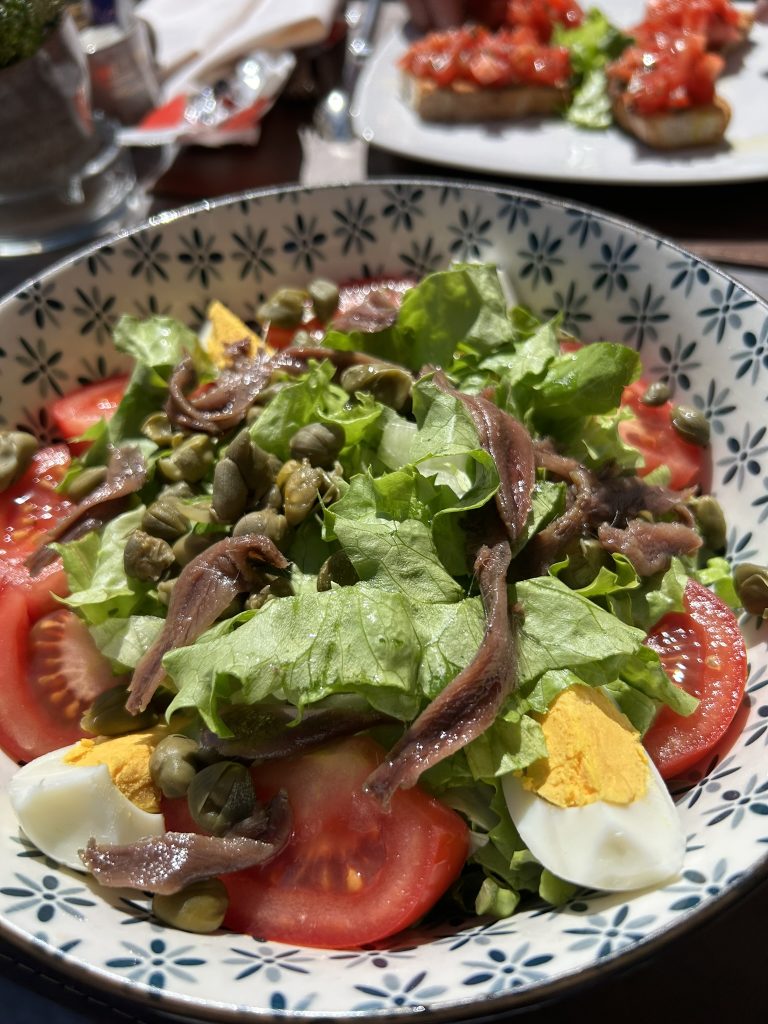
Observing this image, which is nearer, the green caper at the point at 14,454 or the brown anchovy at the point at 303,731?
the brown anchovy at the point at 303,731

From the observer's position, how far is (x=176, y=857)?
5.78ft

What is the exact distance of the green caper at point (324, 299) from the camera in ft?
9.42

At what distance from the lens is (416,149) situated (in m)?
4.30

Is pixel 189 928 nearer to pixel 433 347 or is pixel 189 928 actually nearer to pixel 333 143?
pixel 433 347

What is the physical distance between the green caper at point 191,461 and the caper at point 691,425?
1343mm

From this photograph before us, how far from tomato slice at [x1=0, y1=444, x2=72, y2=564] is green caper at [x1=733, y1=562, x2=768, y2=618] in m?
1.87

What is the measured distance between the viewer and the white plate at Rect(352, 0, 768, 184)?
13.2 ft

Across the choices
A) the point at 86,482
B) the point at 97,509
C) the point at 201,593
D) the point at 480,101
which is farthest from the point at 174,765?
the point at 480,101

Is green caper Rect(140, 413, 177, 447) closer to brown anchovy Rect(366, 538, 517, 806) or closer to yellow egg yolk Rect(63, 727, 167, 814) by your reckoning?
yellow egg yolk Rect(63, 727, 167, 814)

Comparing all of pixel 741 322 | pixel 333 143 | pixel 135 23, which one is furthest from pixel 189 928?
pixel 135 23

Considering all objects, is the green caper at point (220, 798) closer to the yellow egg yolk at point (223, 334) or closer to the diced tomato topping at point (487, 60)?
the yellow egg yolk at point (223, 334)

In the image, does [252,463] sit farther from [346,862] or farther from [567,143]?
[567,143]

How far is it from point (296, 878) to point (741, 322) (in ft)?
6.16

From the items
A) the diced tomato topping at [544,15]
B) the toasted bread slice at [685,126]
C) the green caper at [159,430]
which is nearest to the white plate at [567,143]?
the toasted bread slice at [685,126]
